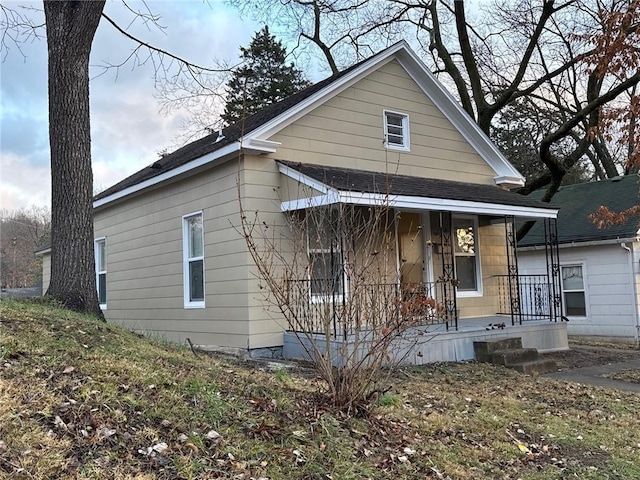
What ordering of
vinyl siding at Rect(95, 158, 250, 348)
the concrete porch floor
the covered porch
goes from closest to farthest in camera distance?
1. the covered porch
2. the concrete porch floor
3. vinyl siding at Rect(95, 158, 250, 348)

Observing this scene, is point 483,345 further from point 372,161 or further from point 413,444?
point 413,444

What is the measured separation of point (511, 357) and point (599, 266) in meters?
6.83

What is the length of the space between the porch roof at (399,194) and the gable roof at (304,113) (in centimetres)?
74

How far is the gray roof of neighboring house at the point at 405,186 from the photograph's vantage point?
8734 mm

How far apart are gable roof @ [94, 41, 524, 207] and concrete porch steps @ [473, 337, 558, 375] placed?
4.90 metres

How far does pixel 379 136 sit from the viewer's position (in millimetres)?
11117

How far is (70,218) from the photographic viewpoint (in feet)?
25.7

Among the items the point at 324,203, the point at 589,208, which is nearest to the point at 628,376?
the point at 324,203

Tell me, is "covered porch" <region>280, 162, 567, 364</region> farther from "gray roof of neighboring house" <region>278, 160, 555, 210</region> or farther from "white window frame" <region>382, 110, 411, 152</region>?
"white window frame" <region>382, 110, 411, 152</region>

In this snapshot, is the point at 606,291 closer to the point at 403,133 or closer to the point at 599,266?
the point at 599,266

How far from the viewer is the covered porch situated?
26.6 ft

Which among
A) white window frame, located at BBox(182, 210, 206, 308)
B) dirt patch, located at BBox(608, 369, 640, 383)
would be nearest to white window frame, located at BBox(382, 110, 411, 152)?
white window frame, located at BBox(182, 210, 206, 308)

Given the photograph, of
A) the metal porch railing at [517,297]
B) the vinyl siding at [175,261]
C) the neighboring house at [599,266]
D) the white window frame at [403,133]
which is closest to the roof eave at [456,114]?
the white window frame at [403,133]

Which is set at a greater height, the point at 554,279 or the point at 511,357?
the point at 554,279
